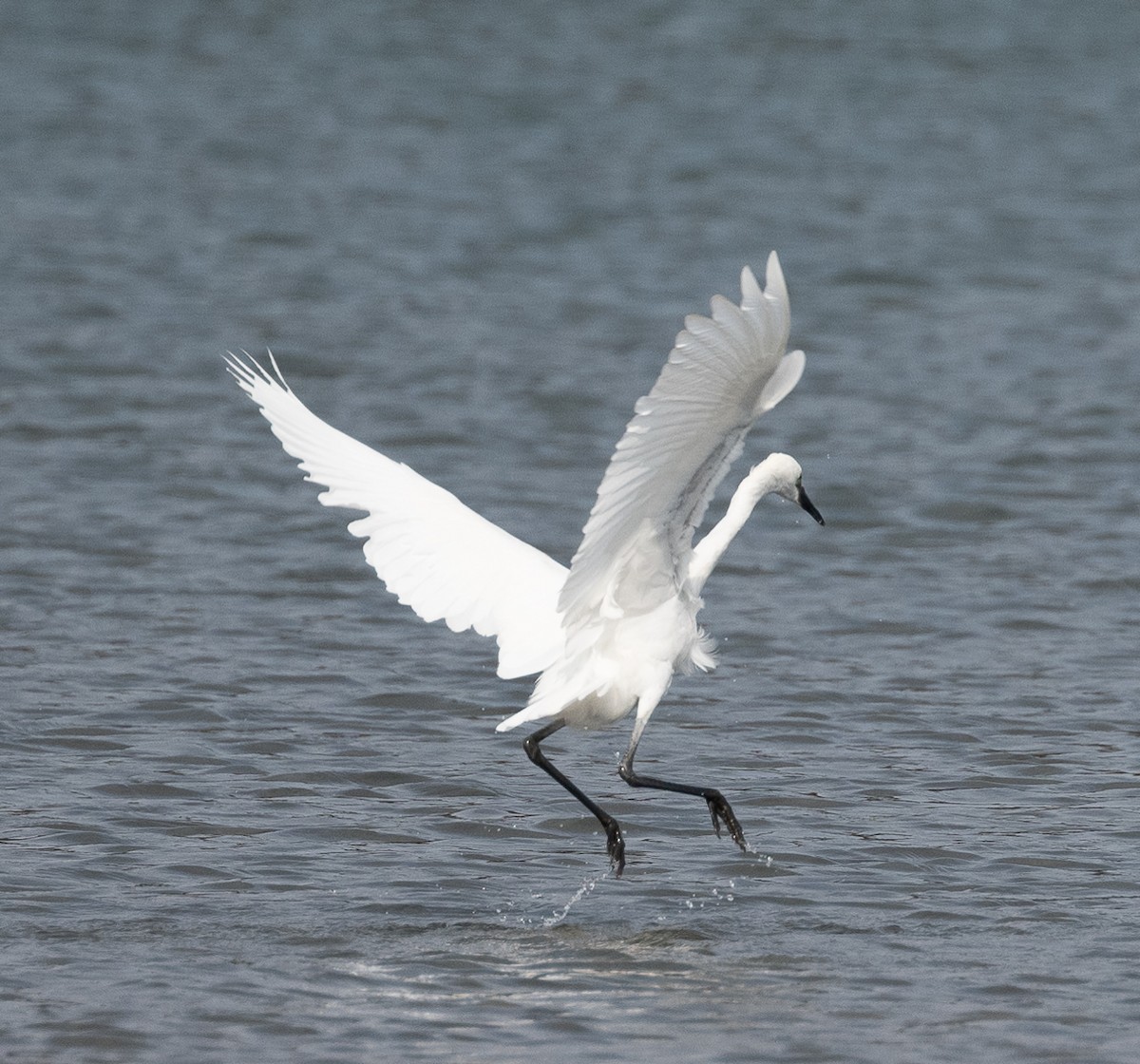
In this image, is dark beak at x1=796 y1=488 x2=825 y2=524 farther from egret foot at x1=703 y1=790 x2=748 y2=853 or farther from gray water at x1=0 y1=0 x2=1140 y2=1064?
gray water at x1=0 y1=0 x2=1140 y2=1064

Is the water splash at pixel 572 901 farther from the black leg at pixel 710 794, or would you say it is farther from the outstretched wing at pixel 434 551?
the outstretched wing at pixel 434 551

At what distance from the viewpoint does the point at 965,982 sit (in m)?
6.64

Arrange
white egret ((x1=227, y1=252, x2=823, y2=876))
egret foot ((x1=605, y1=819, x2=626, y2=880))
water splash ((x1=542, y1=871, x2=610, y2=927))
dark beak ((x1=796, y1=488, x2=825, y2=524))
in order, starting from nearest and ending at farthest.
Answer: white egret ((x1=227, y1=252, x2=823, y2=876)) → water splash ((x1=542, y1=871, x2=610, y2=927)) → egret foot ((x1=605, y1=819, x2=626, y2=880)) → dark beak ((x1=796, y1=488, x2=825, y2=524))

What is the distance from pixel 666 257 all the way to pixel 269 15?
15329mm

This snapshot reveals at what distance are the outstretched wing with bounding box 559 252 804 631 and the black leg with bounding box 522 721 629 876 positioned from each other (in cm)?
93

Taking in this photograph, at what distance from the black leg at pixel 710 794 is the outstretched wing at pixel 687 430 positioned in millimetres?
922

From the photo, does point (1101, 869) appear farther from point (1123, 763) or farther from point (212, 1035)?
point (212, 1035)

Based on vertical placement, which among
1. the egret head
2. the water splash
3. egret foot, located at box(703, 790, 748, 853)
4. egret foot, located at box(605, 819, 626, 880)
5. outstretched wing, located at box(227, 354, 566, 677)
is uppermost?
the egret head

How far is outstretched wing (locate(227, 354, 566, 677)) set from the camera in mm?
7656

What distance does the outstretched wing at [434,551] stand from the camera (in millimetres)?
7656

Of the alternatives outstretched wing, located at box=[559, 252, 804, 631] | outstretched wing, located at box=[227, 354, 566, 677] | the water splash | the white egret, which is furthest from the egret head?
the water splash

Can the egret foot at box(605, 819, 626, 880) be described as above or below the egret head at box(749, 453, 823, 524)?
below

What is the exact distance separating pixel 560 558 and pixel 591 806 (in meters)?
3.89

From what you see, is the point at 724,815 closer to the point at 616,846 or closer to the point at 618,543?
the point at 616,846
